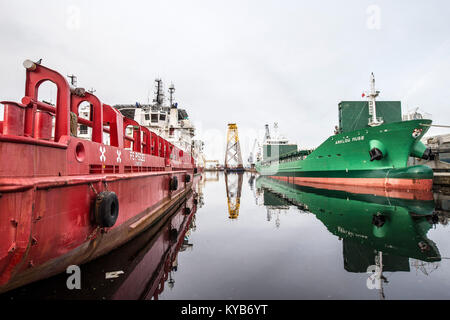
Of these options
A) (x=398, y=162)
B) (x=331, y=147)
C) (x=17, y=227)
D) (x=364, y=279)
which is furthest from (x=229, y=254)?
(x=331, y=147)

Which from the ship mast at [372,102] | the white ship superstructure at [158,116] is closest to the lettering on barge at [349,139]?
the ship mast at [372,102]

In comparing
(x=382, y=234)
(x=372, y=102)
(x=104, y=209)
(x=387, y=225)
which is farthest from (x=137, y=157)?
(x=372, y=102)

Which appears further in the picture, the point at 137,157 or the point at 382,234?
the point at 137,157

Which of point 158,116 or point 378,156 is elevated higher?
point 158,116

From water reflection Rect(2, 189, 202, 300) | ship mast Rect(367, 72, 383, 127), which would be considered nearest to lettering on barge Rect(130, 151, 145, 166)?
water reflection Rect(2, 189, 202, 300)

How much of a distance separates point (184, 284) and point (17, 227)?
2.19 m

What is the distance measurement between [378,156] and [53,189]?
49.6ft

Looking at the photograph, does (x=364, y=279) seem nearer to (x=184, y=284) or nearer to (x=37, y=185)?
(x=184, y=284)

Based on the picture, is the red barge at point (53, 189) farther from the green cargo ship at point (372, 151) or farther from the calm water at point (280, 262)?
the green cargo ship at point (372, 151)

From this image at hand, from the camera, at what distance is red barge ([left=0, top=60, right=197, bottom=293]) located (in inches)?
92.2

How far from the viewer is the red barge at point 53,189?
2342 mm

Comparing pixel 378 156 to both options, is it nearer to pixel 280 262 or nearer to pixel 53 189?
pixel 280 262

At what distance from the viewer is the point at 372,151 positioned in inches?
518

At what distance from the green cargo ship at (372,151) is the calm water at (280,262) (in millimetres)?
6512
